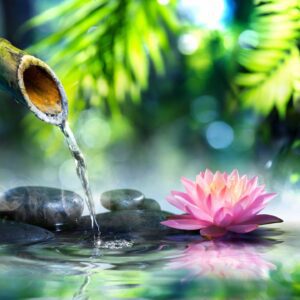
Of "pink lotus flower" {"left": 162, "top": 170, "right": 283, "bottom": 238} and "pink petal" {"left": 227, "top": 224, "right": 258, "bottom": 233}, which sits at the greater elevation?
"pink lotus flower" {"left": 162, "top": 170, "right": 283, "bottom": 238}

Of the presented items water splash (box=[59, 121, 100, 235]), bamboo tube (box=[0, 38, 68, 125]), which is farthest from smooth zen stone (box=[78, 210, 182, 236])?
bamboo tube (box=[0, 38, 68, 125])

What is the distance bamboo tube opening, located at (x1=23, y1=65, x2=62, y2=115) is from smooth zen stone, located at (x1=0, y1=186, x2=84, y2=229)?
0.77ft

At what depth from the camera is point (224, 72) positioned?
65.5 inches

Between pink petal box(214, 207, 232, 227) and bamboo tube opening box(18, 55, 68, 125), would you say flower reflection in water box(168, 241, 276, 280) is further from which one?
bamboo tube opening box(18, 55, 68, 125)

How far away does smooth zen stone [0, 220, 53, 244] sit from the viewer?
3.86 feet

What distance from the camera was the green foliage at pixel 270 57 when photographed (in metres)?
1.64

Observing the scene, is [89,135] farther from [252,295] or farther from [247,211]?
[252,295]

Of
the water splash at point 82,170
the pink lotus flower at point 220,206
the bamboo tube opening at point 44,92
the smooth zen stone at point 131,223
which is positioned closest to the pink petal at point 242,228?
the pink lotus flower at point 220,206

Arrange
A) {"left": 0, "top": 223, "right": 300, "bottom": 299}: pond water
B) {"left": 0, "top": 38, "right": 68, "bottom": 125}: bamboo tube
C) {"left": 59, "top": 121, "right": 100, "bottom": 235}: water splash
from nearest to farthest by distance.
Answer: {"left": 0, "top": 223, "right": 300, "bottom": 299}: pond water
{"left": 0, "top": 38, "right": 68, "bottom": 125}: bamboo tube
{"left": 59, "top": 121, "right": 100, "bottom": 235}: water splash

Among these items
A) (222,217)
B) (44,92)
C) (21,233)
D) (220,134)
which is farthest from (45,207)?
(220,134)

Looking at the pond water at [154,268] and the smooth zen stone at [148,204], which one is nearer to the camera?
the pond water at [154,268]

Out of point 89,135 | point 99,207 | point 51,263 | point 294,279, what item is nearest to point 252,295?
point 294,279

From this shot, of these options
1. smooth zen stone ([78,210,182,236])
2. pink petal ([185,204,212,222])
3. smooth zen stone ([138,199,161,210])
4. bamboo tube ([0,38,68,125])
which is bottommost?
pink petal ([185,204,212,222])

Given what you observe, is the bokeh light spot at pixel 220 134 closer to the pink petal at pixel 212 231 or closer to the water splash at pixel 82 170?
the water splash at pixel 82 170
